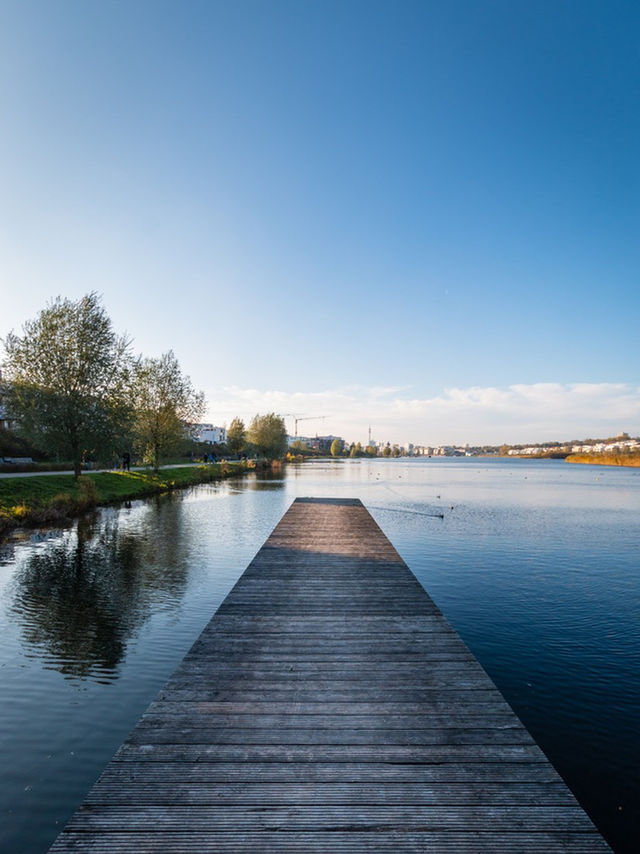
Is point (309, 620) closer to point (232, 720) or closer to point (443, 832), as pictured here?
point (232, 720)

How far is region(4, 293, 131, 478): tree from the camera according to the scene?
27.8 m

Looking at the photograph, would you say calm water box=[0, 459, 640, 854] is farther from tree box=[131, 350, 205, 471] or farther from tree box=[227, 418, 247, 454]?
tree box=[227, 418, 247, 454]

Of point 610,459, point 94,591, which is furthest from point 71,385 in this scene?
point 610,459

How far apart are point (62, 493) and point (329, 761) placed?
25599 mm

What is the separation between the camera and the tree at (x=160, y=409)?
43.6 m

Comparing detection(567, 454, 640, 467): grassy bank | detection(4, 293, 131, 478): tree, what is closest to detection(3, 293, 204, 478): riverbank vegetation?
detection(4, 293, 131, 478): tree

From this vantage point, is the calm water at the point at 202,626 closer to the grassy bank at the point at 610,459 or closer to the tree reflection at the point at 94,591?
the tree reflection at the point at 94,591

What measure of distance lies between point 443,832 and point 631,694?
6.75 meters

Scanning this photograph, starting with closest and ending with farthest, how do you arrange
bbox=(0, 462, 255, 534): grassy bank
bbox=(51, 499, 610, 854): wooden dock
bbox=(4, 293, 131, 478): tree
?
bbox=(51, 499, 610, 854): wooden dock < bbox=(0, 462, 255, 534): grassy bank < bbox=(4, 293, 131, 478): tree

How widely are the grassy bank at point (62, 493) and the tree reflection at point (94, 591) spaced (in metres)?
2.55

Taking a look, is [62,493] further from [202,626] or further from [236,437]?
[236,437]

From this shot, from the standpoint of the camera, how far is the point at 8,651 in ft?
29.6

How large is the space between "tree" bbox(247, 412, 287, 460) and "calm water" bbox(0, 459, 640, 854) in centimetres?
5886

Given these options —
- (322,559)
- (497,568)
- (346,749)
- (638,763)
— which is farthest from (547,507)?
(346,749)
